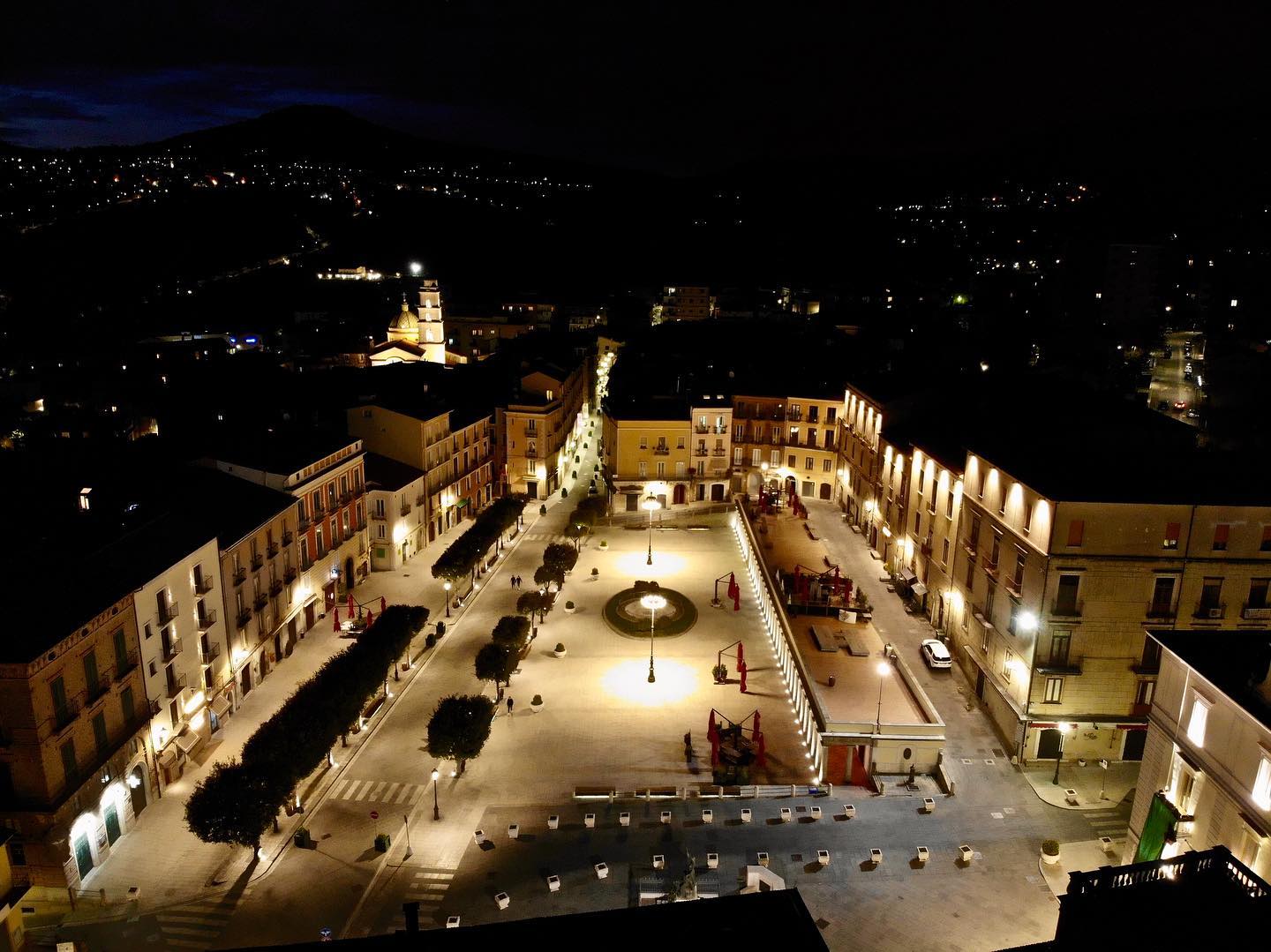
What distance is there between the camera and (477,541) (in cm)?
5325

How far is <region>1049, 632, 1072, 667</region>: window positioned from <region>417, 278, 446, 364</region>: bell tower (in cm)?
6983

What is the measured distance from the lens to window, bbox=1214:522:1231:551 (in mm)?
32438

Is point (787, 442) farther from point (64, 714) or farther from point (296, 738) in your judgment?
point (64, 714)

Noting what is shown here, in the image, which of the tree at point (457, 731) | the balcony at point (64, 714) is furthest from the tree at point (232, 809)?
the tree at point (457, 731)

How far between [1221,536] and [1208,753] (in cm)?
1235

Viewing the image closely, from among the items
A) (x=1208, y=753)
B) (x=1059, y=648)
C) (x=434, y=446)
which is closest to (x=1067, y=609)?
(x=1059, y=648)

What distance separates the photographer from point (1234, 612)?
33.4 meters

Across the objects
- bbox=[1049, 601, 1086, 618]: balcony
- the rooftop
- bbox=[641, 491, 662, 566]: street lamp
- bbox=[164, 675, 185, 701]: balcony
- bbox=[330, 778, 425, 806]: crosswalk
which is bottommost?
bbox=[330, 778, 425, 806]: crosswalk

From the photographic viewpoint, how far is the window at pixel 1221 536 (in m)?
32.4

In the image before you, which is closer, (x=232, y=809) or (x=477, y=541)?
(x=232, y=809)

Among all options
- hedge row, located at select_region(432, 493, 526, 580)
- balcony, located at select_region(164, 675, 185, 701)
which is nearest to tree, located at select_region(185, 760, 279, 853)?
balcony, located at select_region(164, 675, 185, 701)

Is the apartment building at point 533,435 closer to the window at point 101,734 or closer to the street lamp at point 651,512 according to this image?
the street lamp at point 651,512

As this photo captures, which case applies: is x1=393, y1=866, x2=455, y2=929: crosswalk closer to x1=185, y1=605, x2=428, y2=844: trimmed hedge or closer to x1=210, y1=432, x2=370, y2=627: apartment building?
x1=185, y1=605, x2=428, y2=844: trimmed hedge

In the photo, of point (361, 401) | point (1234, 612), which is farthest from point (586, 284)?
point (1234, 612)
